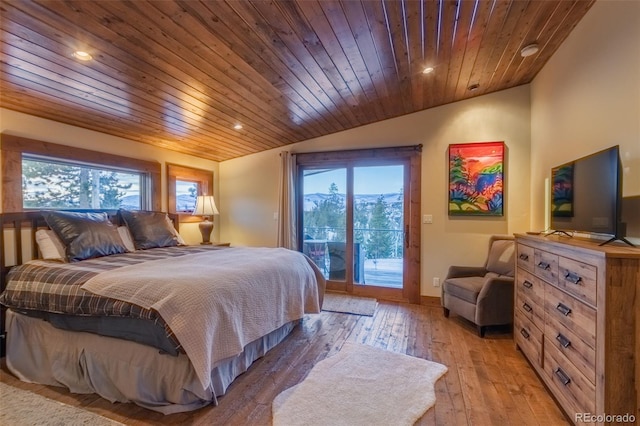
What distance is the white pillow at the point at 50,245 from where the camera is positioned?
266cm

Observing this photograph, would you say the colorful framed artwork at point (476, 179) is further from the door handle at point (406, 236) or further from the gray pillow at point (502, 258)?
the door handle at point (406, 236)

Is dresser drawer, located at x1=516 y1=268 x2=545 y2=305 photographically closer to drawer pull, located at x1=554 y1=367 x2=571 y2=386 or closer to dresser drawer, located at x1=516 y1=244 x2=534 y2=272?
dresser drawer, located at x1=516 y1=244 x2=534 y2=272

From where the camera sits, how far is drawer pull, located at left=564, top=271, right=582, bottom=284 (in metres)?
1.67

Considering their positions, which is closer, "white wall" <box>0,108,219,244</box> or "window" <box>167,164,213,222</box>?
"white wall" <box>0,108,219,244</box>

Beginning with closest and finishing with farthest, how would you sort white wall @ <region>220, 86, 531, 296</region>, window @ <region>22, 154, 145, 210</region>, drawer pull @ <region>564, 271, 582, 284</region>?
1. drawer pull @ <region>564, 271, 582, 284</region>
2. window @ <region>22, 154, 145, 210</region>
3. white wall @ <region>220, 86, 531, 296</region>

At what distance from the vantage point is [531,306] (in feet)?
7.77

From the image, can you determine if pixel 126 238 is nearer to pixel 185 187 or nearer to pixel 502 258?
pixel 185 187

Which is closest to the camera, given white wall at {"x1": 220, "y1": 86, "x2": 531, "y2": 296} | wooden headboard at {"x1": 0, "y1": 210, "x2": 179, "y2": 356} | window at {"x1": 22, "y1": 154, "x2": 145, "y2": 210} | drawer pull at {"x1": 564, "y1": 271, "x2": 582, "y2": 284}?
drawer pull at {"x1": 564, "y1": 271, "x2": 582, "y2": 284}

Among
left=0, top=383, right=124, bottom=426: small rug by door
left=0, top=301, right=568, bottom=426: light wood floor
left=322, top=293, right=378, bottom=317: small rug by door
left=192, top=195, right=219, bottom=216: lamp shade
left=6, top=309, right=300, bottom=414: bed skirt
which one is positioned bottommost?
left=322, top=293, right=378, bottom=317: small rug by door

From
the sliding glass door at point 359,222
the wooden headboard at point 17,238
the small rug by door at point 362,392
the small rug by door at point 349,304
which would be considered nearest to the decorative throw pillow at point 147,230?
the wooden headboard at point 17,238

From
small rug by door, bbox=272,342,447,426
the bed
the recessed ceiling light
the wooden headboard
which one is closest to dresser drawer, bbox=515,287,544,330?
small rug by door, bbox=272,342,447,426

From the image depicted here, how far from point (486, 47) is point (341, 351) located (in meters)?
2.99

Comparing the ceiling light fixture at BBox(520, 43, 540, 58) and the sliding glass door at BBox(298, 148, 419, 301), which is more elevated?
the ceiling light fixture at BBox(520, 43, 540, 58)

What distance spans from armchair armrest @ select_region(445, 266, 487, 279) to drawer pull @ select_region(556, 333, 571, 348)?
1751 millimetres
